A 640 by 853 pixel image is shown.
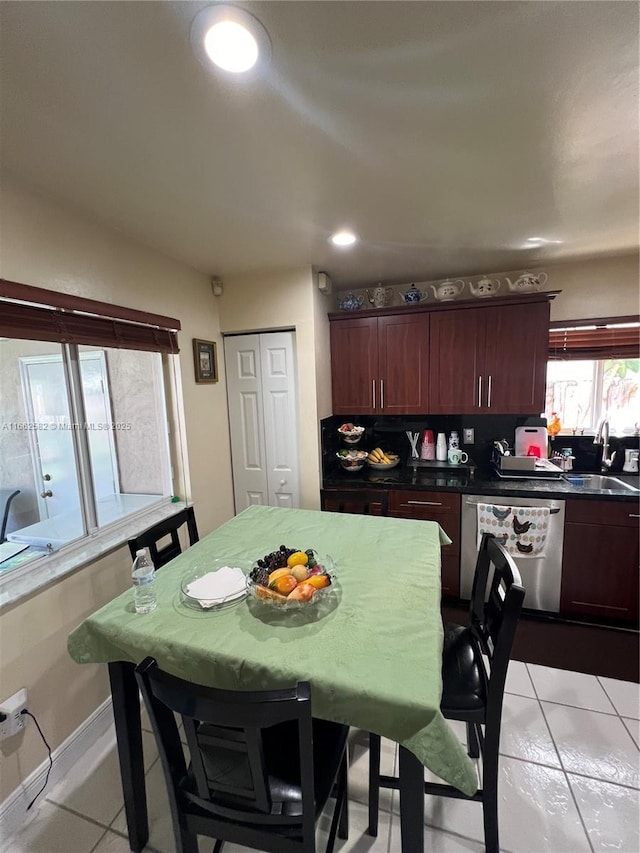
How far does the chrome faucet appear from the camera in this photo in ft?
8.54

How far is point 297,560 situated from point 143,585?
551 mm

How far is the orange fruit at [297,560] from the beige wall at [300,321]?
4.41 feet

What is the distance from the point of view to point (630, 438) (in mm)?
2574

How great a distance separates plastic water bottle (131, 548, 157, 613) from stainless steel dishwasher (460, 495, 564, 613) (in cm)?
199

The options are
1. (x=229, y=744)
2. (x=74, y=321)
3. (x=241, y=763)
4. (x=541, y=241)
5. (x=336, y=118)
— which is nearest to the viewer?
(x=229, y=744)

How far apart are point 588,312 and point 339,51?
8.29ft

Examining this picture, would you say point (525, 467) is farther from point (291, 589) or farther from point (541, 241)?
point (291, 589)

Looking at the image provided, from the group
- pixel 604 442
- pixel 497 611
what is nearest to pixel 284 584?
pixel 497 611

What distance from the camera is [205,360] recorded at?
2570 mm

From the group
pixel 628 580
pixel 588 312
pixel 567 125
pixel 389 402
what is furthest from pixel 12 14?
pixel 628 580

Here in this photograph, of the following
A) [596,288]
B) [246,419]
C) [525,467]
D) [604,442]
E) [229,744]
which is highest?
[596,288]

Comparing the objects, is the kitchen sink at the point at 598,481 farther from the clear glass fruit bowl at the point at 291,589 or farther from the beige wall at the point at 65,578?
the beige wall at the point at 65,578

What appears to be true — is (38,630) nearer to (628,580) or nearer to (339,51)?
(339,51)

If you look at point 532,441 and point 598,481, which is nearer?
point 598,481
